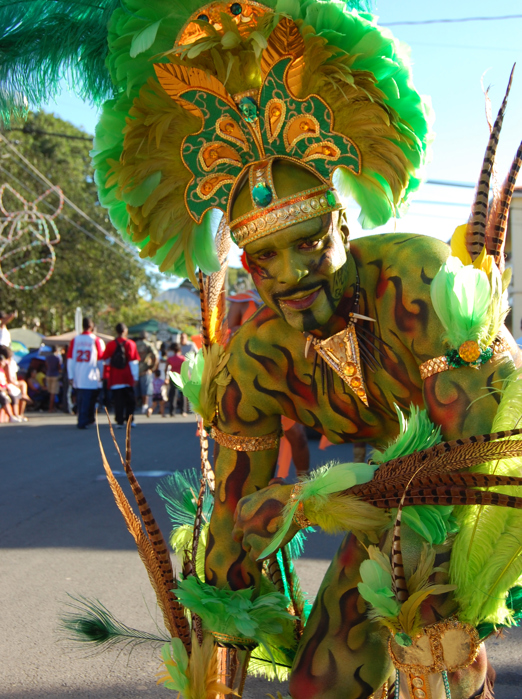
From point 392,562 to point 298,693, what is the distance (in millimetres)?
617

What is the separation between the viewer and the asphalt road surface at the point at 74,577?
8.96 feet

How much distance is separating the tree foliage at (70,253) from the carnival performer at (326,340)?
25.6 meters

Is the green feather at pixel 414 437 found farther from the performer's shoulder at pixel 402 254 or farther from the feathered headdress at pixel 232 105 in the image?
the feathered headdress at pixel 232 105

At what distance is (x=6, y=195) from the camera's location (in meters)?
25.0

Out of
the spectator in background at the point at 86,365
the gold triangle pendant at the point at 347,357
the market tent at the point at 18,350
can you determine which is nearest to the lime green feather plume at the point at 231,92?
the gold triangle pendant at the point at 347,357

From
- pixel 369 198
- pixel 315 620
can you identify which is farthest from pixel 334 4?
pixel 315 620

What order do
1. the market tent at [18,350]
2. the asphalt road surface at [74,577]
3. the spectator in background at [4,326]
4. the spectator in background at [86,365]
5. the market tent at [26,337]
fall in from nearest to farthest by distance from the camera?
the asphalt road surface at [74,577] < the spectator in background at [86,365] < the spectator in background at [4,326] < the market tent at [18,350] < the market tent at [26,337]

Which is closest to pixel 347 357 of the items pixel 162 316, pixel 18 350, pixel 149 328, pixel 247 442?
pixel 247 442

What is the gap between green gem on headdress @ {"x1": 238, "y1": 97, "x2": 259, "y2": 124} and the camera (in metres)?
1.83

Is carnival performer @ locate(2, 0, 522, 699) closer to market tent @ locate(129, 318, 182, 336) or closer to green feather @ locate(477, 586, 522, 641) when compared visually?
green feather @ locate(477, 586, 522, 641)

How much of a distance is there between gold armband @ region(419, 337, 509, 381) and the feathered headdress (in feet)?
1.66

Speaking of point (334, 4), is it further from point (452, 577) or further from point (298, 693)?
point (298, 693)

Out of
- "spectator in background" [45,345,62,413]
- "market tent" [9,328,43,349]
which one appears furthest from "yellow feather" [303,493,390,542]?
"market tent" [9,328,43,349]

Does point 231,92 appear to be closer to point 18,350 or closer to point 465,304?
point 465,304
